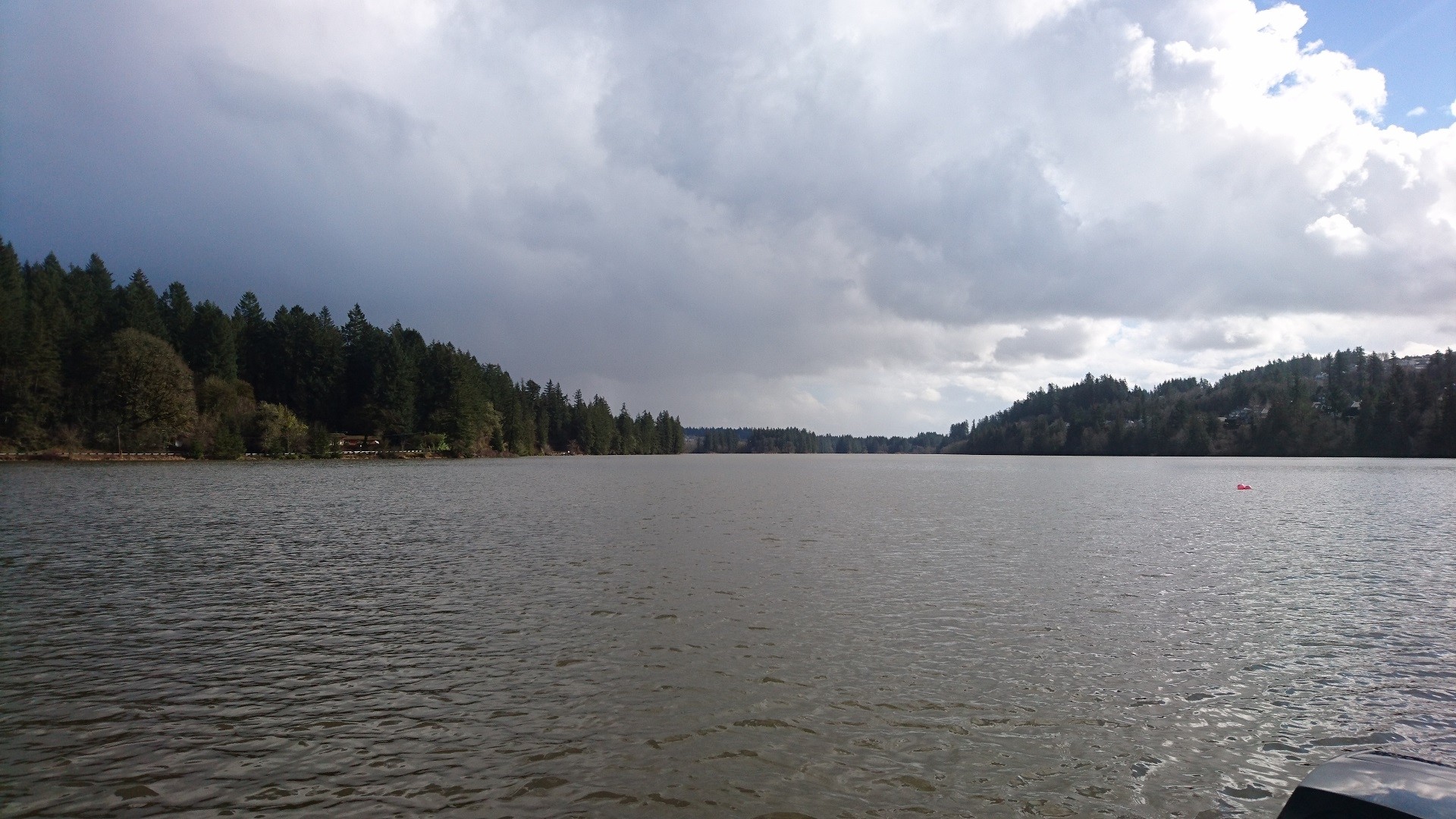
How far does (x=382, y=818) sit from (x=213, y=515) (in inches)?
1565

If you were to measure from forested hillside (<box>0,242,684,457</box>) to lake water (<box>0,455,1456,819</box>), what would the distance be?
96318mm

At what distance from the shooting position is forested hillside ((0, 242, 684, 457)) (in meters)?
104

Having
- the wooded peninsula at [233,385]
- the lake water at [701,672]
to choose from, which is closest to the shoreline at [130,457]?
the wooded peninsula at [233,385]

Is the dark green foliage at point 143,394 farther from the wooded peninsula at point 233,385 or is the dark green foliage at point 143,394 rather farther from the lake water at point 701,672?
the lake water at point 701,672

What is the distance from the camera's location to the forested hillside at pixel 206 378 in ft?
342

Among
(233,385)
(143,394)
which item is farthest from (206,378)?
(143,394)

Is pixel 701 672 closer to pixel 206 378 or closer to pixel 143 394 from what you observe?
pixel 143 394

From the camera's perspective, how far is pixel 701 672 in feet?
45.8

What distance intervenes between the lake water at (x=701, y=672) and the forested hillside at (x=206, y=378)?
316ft

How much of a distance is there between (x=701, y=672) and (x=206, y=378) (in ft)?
486

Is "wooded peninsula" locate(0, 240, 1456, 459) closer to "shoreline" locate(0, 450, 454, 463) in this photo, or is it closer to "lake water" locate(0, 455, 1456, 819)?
"shoreline" locate(0, 450, 454, 463)

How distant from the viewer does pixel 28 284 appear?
438ft

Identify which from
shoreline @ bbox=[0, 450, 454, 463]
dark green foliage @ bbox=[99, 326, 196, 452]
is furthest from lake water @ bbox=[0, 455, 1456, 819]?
dark green foliage @ bbox=[99, 326, 196, 452]

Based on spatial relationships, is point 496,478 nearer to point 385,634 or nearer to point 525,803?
point 385,634
